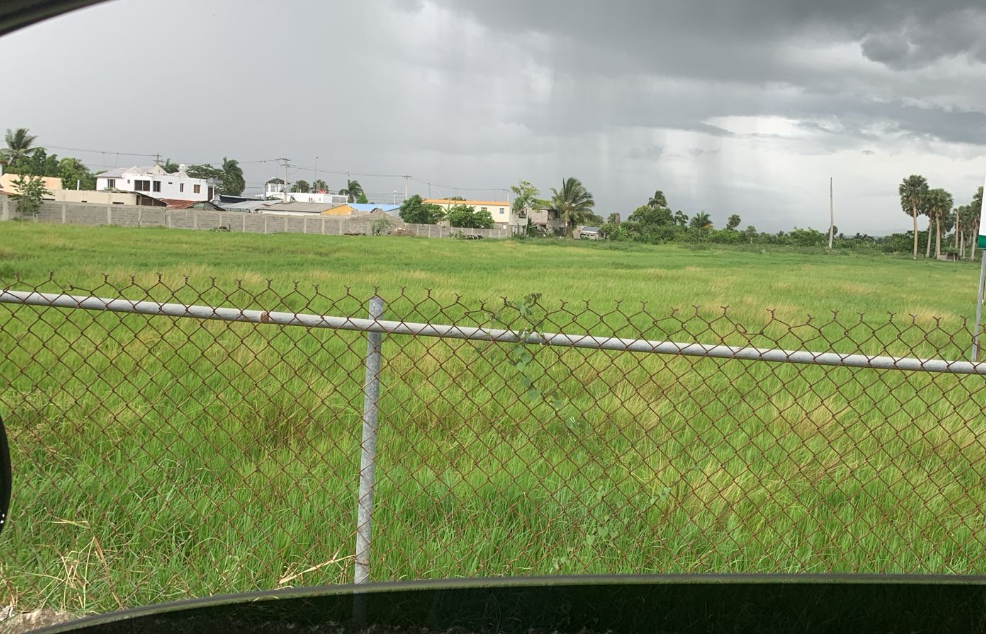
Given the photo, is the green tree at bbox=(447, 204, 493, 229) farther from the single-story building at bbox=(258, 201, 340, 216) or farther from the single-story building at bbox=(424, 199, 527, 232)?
the single-story building at bbox=(258, 201, 340, 216)

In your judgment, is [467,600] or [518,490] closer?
[467,600]

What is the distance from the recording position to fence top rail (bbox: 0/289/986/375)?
6.21 feet

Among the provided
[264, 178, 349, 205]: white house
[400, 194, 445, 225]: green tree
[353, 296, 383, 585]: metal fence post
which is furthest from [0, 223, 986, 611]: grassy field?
[264, 178, 349, 205]: white house

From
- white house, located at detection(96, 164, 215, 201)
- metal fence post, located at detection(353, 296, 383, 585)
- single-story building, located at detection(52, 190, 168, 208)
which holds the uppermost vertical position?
white house, located at detection(96, 164, 215, 201)

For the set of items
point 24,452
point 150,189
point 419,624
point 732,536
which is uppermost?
point 150,189

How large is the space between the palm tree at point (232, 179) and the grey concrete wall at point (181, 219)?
27.1 meters

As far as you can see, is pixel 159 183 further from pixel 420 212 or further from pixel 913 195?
pixel 913 195

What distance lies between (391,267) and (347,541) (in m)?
15.3

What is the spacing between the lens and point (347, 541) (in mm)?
2521

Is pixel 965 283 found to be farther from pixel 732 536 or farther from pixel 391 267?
pixel 732 536

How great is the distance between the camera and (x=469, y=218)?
51.6 m

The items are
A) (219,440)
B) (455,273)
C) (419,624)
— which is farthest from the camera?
(455,273)

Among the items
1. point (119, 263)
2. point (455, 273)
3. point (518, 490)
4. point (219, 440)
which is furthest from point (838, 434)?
point (119, 263)

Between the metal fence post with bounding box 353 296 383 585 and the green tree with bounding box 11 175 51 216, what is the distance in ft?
111
